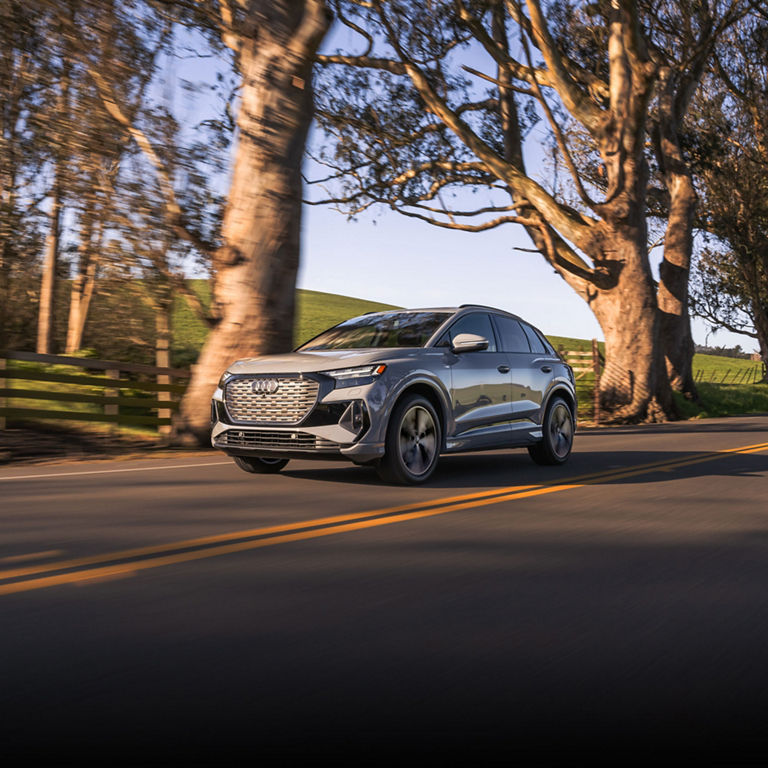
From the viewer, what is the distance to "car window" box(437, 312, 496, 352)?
10.3 m

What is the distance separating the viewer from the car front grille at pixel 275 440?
8781 mm

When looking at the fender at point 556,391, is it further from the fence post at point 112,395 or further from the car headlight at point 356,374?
the fence post at point 112,395

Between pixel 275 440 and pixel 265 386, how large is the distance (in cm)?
51

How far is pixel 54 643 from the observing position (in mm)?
3939

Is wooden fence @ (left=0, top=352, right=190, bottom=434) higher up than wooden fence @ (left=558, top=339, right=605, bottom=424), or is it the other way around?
wooden fence @ (left=558, top=339, right=605, bottom=424)

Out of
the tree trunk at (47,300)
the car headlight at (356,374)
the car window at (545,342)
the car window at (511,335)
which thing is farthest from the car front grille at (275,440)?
the tree trunk at (47,300)

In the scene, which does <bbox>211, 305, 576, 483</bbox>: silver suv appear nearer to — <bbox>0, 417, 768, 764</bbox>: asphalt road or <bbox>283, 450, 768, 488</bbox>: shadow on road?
<bbox>283, 450, 768, 488</bbox>: shadow on road

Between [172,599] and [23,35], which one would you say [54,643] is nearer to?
[172,599]

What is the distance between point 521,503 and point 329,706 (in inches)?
203

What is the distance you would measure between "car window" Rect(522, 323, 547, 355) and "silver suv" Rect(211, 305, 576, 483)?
0.32m

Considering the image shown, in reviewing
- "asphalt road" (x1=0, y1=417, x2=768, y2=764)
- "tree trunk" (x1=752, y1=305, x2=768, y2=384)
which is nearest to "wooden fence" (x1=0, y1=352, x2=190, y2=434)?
"asphalt road" (x1=0, y1=417, x2=768, y2=764)

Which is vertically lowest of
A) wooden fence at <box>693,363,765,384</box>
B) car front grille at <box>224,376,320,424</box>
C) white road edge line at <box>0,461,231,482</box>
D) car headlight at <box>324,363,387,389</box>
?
white road edge line at <box>0,461,231,482</box>

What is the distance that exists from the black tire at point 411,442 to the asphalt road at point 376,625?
1.80ft

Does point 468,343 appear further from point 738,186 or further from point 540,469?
point 738,186
